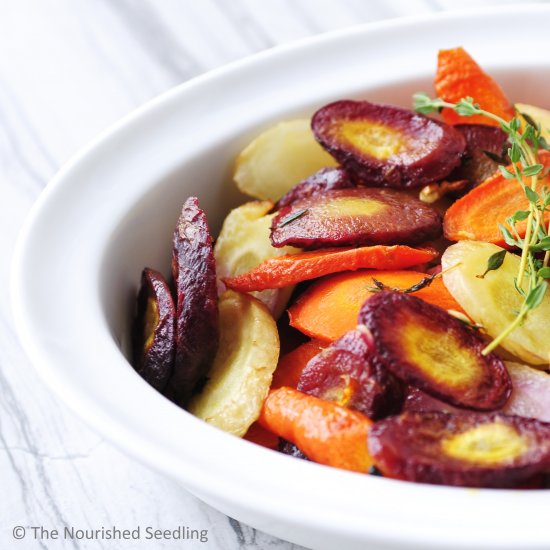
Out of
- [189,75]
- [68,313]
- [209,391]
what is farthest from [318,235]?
[189,75]

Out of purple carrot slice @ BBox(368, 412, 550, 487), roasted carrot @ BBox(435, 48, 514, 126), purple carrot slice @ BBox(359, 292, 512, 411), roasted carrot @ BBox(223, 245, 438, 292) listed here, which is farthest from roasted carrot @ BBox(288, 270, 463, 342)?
roasted carrot @ BBox(435, 48, 514, 126)

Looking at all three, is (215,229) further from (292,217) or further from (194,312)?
(194,312)

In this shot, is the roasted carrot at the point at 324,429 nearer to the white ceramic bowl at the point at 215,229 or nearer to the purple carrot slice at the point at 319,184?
the white ceramic bowl at the point at 215,229

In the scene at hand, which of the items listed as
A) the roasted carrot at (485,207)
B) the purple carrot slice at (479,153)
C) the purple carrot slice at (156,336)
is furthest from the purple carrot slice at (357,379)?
the purple carrot slice at (479,153)

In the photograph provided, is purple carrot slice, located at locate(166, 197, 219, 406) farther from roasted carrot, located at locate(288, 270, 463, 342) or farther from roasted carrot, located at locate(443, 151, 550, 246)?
roasted carrot, located at locate(443, 151, 550, 246)

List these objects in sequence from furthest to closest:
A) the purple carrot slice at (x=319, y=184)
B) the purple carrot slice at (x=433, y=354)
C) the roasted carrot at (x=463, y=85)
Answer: the roasted carrot at (x=463, y=85)
the purple carrot slice at (x=319, y=184)
the purple carrot slice at (x=433, y=354)

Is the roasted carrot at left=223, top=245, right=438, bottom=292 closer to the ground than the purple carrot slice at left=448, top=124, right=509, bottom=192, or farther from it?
farther from it
